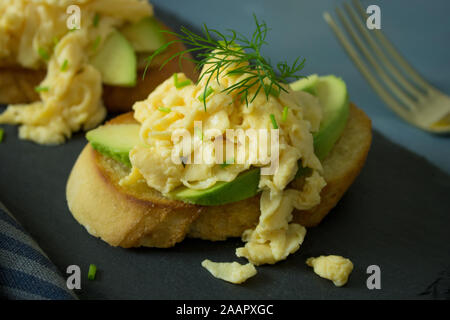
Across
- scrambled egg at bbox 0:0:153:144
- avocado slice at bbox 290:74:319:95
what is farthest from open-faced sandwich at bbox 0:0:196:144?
avocado slice at bbox 290:74:319:95

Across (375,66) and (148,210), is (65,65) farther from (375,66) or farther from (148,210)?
(375,66)

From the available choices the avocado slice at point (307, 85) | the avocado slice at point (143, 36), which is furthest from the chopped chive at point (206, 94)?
the avocado slice at point (143, 36)

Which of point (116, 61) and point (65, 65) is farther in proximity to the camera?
point (116, 61)

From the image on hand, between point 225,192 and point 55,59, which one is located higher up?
point 55,59

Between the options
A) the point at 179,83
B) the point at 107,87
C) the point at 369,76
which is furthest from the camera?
the point at 369,76

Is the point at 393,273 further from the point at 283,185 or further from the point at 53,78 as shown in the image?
the point at 53,78

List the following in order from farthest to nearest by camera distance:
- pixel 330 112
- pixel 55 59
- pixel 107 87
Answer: pixel 107 87 → pixel 55 59 → pixel 330 112

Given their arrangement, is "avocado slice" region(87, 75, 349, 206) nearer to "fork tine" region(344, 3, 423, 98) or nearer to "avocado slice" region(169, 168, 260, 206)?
"avocado slice" region(169, 168, 260, 206)

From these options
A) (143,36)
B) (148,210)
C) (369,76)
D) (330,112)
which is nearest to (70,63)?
(143,36)
